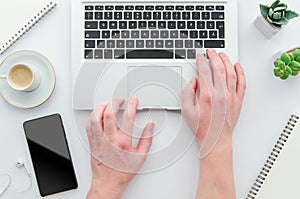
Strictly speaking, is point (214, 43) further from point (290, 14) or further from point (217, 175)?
point (217, 175)

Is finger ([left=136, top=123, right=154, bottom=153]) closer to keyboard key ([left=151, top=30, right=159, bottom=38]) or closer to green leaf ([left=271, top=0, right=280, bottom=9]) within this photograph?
keyboard key ([left=151, top=30, right=159, bottom=38])

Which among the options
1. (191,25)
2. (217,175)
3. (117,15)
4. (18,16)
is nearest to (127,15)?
(117,15)

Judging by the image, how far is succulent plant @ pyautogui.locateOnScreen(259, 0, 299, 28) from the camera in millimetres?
867

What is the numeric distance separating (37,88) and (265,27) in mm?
477

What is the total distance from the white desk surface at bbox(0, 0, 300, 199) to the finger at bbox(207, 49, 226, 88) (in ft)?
0.19

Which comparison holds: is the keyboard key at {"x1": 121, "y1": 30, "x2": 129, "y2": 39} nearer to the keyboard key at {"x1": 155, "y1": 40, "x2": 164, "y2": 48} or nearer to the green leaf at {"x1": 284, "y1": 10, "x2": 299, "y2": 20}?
the keyboard key at {"x1": 155, "y1": 40, "x2": 164, "y2": 48}

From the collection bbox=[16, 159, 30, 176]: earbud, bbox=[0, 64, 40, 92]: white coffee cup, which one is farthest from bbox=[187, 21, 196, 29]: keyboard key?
bbox=[16, 159, 30, 176]: earbud

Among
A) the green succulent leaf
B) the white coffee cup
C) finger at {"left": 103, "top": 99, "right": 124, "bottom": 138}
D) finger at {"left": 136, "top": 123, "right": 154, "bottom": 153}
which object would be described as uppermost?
the green succulent leaf

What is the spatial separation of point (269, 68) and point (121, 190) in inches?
15.4

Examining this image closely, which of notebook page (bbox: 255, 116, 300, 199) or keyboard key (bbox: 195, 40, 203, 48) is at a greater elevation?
keyboard key (bbox: 195, 40, 203, 48)

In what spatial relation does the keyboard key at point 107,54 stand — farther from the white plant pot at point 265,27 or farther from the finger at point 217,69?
the white plant pot at point 265,27

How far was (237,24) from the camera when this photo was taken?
0.90m

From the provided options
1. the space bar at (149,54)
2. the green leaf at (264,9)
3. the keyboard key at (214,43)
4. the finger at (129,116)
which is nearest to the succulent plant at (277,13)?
the green leaf at (264,9)

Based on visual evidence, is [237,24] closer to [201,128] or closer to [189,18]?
[189,18]
